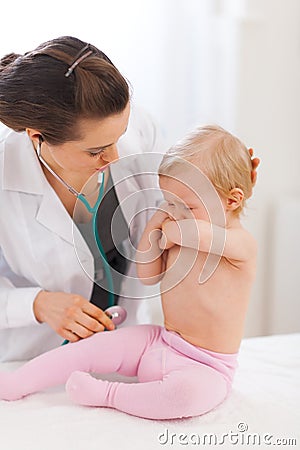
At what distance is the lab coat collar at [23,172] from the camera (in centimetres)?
123

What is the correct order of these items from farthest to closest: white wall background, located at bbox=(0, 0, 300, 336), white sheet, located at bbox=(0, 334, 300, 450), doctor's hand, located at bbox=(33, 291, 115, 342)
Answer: white wall background, located at bbox=(0, 0, 300, 336) < doctor's hand, located at bbox=(33, 291, 115, 342) < white sheet, located at bbox=(0, 334, 300, 450)

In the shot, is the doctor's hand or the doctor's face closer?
the doctor's face

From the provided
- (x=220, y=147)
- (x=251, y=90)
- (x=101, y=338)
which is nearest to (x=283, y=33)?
(x=251, y=90)

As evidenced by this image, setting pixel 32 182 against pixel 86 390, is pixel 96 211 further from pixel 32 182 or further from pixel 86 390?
pixel 86 390

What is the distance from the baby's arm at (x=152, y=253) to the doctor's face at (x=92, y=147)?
13cm

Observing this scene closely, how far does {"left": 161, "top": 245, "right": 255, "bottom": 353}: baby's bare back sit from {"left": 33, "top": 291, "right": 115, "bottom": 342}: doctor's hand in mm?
146

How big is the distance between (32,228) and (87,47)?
1.21 ft

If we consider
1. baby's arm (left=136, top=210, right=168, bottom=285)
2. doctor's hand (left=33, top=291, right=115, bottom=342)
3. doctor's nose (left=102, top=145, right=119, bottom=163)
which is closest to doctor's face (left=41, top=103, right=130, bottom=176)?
doctor's nose (left=102, top=145, right=119, bottom=163)

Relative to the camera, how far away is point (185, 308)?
1148mm

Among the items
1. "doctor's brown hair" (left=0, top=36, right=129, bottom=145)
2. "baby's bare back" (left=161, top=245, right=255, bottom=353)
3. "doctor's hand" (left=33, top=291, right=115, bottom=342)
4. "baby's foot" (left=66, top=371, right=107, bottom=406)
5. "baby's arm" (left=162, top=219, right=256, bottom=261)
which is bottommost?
"baby's foot" (left=66, top=371, right=107, bottom=406)

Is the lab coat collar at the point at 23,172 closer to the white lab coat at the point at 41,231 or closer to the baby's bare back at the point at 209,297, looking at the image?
the white lab coat at the point at 41,231

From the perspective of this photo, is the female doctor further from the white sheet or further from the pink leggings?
the white sheet

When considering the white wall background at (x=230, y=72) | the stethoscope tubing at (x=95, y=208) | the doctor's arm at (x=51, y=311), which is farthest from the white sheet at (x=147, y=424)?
the white wall background at (x=230, y=72)

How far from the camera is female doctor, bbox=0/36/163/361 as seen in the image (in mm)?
1033
